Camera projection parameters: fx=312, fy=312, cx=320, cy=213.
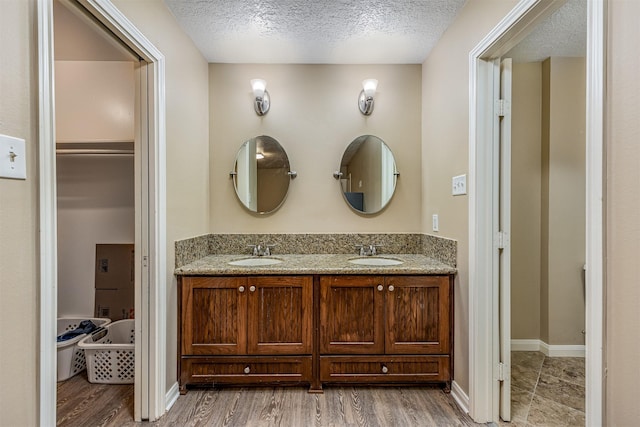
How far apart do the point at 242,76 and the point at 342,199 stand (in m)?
1.31

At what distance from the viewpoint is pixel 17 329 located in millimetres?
918

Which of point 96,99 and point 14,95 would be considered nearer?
point 14,95

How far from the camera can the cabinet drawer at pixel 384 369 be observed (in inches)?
79.2

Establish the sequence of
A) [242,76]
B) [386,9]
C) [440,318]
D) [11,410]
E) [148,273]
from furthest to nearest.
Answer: [242,76], [440,318], [386,9], [148,273], [11,410]

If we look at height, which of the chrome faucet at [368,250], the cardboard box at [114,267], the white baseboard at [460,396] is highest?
the chrome faucet at [368,250]

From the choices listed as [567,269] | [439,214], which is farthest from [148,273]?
[567,269]


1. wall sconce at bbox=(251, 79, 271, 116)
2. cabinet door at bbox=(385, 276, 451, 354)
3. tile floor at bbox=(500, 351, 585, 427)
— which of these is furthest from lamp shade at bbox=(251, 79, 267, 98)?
tile floor at bbox=(500, 351, 585, 427)

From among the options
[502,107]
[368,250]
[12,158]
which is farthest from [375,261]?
[12,158]

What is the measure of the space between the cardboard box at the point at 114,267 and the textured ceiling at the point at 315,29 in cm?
175

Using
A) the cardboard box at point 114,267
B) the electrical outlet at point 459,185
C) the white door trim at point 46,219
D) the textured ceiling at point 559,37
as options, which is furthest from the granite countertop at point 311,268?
the textured ceiling at point 559,37

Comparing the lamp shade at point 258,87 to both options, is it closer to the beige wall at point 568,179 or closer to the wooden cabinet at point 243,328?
the wooden cabinet at point 243,328

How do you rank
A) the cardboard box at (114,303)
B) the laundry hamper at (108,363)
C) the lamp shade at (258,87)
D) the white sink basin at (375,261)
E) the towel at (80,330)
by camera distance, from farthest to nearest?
the cardboard box at (114,303), the lamp shade at (258,87), the white sink basin at (375,261), the towel at (80,330), the laundry hamper at (108,363)

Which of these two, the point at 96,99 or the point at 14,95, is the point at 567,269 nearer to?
the point at 14,95

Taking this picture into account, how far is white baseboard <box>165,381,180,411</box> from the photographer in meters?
1.84
